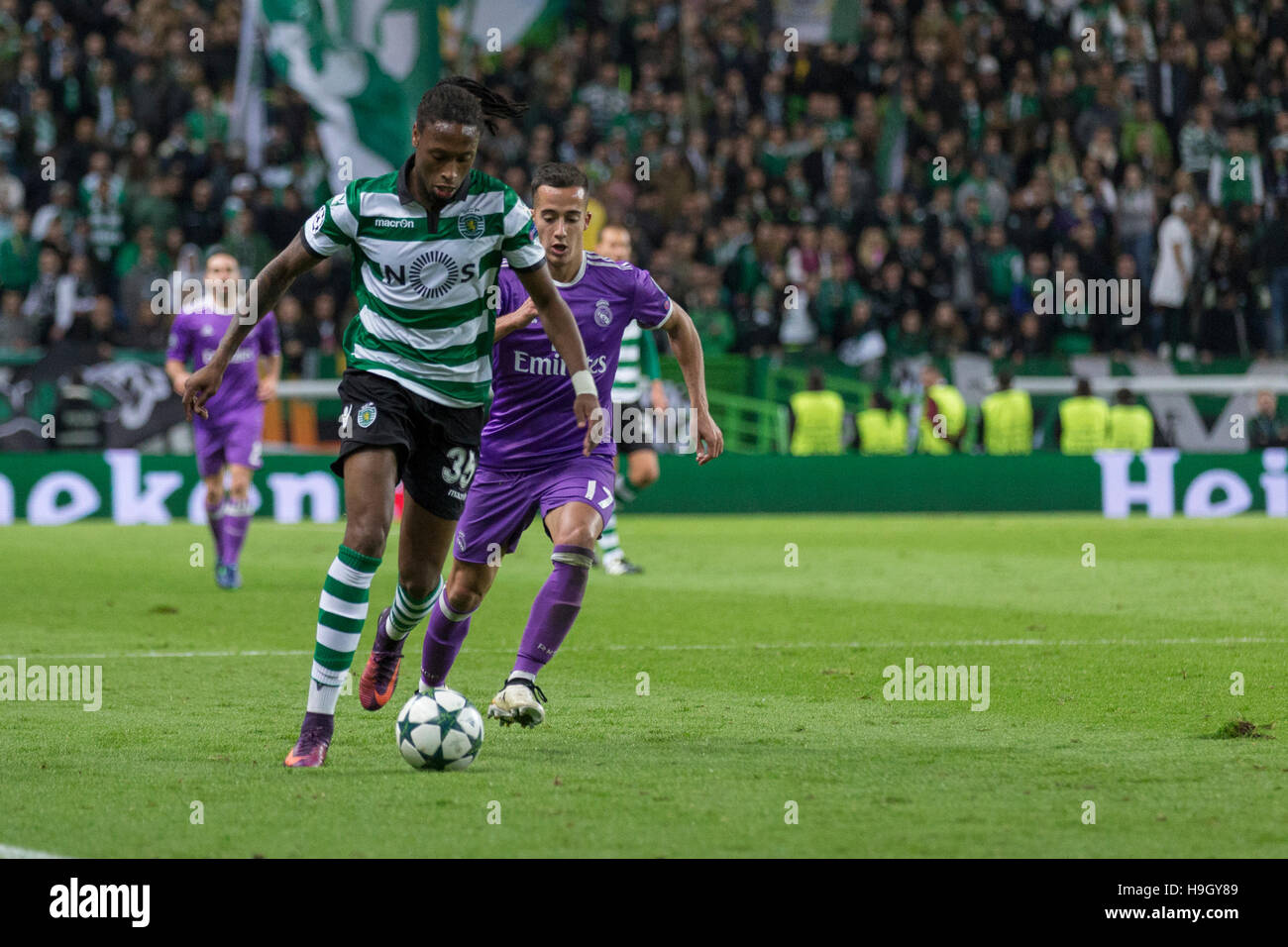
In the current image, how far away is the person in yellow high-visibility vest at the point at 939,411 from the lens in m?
20.7

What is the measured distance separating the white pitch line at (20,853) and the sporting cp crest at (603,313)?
3386 mm

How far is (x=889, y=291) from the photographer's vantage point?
22250 millimetres

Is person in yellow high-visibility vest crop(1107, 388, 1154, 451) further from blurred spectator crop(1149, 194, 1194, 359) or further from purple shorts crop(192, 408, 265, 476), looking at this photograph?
purple shorts crop(192, 408, 265, 476)

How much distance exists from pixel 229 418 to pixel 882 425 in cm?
948

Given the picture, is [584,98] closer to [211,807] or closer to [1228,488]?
[1228,488]

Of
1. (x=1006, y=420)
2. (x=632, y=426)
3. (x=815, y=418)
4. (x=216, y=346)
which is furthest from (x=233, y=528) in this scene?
(x=1006, y=420)

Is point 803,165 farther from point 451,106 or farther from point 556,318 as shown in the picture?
point 451,106

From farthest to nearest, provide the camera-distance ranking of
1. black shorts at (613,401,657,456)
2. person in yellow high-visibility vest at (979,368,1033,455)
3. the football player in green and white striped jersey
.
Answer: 1. person in yellow high-visibility vest at (979,368,1033,455)
2. black shorts at (613,401,657,456)
3. the football player in green and white striped jersey

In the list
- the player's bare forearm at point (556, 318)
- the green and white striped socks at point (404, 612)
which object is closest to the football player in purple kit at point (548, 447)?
the green and white striped socks at point (404, 612)

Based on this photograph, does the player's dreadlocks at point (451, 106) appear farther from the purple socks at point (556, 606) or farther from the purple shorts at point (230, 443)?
the purple shorts at point (230, 443)

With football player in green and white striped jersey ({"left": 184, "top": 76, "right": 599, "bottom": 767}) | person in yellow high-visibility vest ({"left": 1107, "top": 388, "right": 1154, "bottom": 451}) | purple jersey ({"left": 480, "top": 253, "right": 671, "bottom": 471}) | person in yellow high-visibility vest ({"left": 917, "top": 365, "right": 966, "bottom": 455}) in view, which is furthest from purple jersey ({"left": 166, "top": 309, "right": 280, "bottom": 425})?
person in yellow high-visibility vest ({"left": 1107, "top": 388, "right": 1154, "bottom": 451})

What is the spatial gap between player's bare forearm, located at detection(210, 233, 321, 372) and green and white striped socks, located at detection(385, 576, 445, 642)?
40.1 inches

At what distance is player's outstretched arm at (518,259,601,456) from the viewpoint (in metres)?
6.28

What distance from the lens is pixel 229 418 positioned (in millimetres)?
12961
